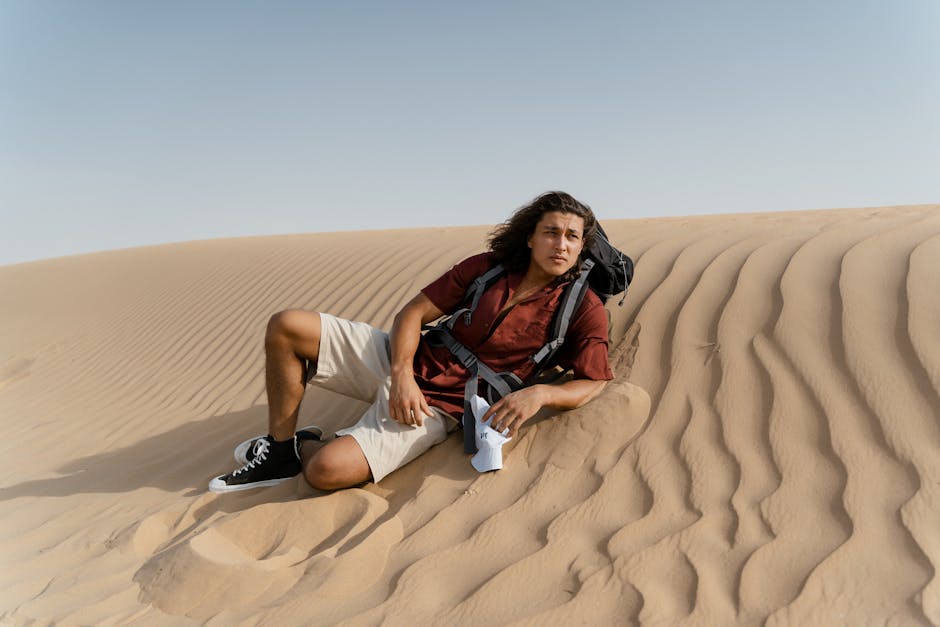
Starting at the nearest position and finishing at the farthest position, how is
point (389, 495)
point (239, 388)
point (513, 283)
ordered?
point (389, 495), point (513, 283), point (239, 388)

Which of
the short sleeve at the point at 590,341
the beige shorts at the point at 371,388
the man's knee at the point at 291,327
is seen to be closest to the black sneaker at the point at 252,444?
the beige shorts at the point at 371,388

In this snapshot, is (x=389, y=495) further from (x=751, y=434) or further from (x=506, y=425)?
(x=751, y=434)

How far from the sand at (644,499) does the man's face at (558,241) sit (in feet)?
2.05

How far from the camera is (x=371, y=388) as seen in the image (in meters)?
3.46

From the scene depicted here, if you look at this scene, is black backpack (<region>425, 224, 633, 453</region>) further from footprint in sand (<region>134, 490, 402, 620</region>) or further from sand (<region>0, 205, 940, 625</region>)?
footprint in sand (<region>134, 490, 402, 620</region>)

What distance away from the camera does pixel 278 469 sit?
333 cm

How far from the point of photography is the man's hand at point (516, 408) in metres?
2.90

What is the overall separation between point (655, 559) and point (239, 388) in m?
4.10

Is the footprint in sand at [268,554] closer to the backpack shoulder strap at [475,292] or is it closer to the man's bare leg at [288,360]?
the man's bare leg at [288,360]

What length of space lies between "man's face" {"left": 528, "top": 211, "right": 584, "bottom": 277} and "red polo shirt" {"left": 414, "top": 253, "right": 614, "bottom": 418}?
0.36ft

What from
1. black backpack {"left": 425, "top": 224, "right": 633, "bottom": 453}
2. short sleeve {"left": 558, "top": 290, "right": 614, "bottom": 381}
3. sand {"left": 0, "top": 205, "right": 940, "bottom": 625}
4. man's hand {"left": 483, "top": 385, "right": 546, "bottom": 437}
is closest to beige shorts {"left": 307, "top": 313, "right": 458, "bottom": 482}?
sand {"left": 0, "top": 205, "right": 940, "bottom": 625}

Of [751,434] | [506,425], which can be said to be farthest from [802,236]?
[506,425]

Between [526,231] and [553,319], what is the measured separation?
47cm

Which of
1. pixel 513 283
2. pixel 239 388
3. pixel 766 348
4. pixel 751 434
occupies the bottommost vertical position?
pixel 239 388
